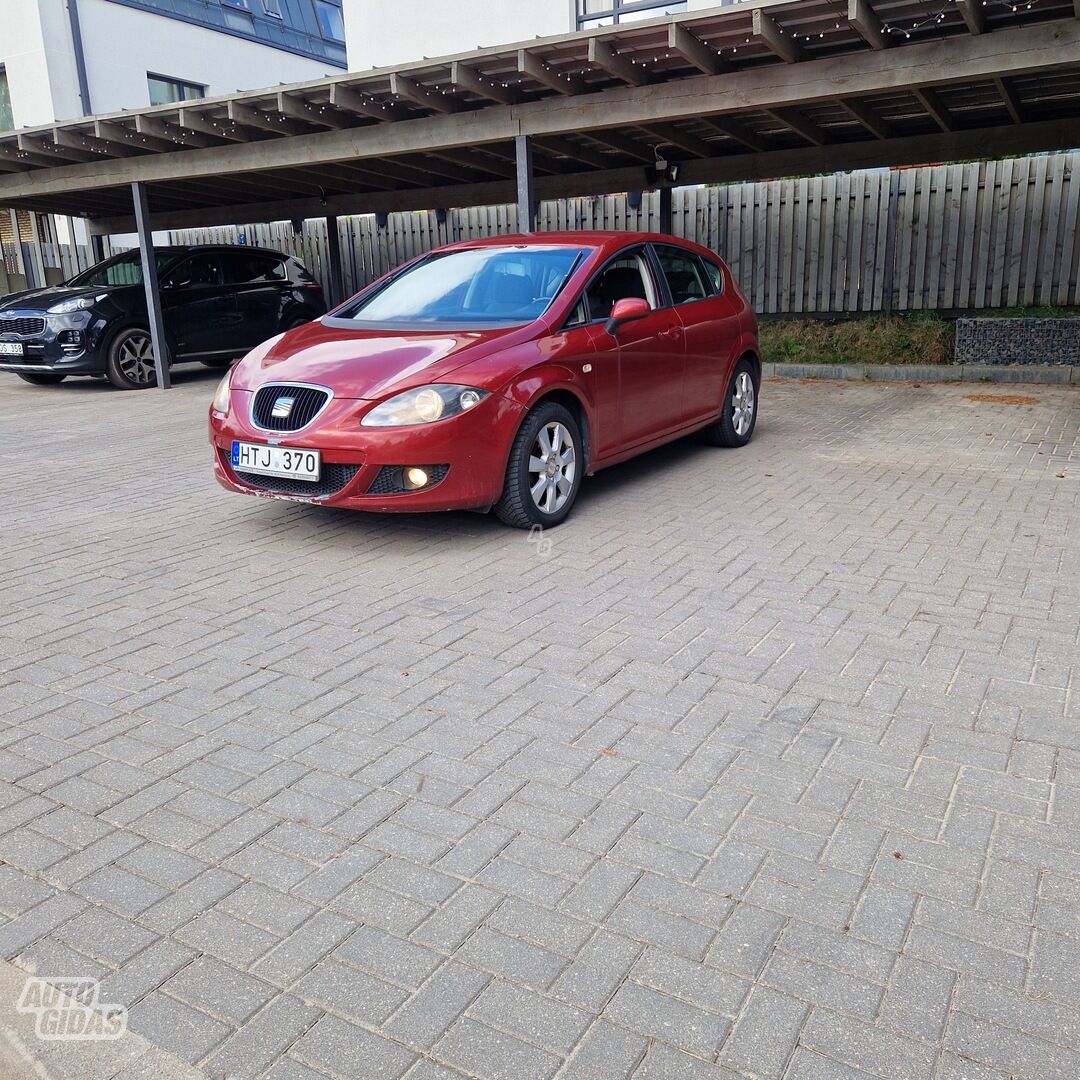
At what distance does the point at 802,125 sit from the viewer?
11086mm

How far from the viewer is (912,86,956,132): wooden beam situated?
964 centimetres

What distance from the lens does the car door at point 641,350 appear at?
6.27m

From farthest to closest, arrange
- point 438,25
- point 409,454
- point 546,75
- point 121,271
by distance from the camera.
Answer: point 438,25 < point 121,271 < point 546,75 < point 409,454

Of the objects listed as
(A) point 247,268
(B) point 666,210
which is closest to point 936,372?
(B) point 666,210

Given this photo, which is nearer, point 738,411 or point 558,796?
point 558,796

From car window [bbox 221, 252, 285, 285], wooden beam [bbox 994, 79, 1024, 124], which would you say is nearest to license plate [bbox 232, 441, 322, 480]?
wooden beam [bbox 994, 79, 1024, 124]

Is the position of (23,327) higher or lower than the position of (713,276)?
lower

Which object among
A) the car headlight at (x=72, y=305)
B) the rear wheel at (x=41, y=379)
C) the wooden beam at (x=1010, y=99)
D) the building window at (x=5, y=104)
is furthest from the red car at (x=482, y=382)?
the building window at (x=5, y=104)

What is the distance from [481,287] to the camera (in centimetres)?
636

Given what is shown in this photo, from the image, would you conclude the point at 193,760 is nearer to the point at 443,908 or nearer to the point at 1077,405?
the point at 443,908

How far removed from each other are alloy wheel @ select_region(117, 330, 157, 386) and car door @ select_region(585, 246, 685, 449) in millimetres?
8936

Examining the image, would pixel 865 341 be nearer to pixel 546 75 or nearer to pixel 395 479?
pixel 546 75

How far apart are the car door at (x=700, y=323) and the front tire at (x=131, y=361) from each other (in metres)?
8.72

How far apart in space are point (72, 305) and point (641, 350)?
9265 millimetres
